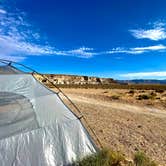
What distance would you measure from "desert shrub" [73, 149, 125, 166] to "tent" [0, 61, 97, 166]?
0.31 m

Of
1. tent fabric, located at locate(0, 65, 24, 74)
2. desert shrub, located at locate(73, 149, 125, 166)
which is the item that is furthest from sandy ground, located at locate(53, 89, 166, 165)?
tent fabric, located at locate(0, 65, 24, 74)

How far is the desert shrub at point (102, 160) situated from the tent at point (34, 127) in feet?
1.02

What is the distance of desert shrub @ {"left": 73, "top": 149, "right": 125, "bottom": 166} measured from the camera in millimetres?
6863

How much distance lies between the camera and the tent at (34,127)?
645cm

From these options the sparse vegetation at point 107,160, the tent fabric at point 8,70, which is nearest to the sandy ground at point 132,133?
the sparse vegetation at point 107,160

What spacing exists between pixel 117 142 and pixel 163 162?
230cm

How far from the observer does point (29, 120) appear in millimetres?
6914

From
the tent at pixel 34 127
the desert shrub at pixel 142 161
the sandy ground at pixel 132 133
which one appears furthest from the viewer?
the sandy ground at pixel 132 133

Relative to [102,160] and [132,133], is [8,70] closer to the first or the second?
[102,160]

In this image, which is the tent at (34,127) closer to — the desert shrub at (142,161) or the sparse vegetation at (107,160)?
the sparse vegetation at (107,160)

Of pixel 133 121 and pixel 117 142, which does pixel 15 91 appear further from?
pixel 133 121

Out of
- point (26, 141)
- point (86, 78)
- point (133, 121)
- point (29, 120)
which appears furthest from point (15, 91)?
point (86, 78)

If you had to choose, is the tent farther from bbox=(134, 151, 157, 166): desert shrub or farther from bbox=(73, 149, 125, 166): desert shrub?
bbox=(134, 151, 157, 166): desert shrub

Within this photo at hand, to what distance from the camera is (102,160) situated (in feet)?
22.8
